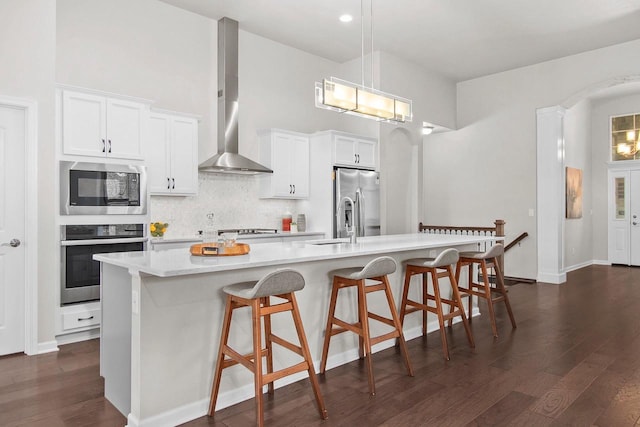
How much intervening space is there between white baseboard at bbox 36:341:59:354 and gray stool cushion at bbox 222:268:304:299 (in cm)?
214

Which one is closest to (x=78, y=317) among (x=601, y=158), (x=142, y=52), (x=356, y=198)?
(x=142, y=52)

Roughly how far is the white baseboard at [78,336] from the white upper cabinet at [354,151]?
11.2ft

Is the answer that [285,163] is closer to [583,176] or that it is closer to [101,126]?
[101,126]

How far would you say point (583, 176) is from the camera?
9109mm

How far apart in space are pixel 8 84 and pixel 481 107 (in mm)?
6909

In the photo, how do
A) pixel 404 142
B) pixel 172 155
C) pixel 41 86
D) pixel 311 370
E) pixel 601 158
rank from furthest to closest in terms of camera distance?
pixel 601 158 → pixel 404 142 → pixel 172 155 → pixel 41 86 → pixel 311 370

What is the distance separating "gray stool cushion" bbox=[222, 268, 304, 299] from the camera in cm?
240

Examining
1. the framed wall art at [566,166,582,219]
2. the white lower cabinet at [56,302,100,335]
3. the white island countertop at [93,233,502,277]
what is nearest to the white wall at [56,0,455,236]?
the white lower cabinet at [56,302,100,335]

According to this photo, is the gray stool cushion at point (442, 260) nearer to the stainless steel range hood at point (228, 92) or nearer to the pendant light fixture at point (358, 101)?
the pendant light fixture at point (358, 101)

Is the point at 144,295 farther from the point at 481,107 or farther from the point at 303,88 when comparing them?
the point at 481,107

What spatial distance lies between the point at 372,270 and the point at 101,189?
263cm

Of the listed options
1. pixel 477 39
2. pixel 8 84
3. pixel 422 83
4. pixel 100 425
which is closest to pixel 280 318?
pixel 100 425

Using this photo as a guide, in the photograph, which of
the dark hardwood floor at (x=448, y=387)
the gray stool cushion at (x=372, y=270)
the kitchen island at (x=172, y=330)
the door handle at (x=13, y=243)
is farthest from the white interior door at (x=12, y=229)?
the gray stool cushion at (x=372, y=270)

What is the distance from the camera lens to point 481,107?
7.83 m
